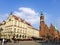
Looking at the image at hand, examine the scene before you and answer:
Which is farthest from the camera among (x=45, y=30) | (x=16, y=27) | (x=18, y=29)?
(x=45, y=30)

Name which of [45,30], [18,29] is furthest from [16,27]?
[45,30]

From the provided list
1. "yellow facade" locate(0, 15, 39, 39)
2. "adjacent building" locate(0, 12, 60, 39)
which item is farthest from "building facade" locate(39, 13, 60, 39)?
"yellow facade" locate(0, 15, 39, 39)

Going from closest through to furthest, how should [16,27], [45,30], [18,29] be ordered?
[16,27] → [18,29] → [45,30]

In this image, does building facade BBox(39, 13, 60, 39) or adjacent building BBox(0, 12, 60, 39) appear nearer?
adjacent building BBox(0, 12, 60, 39)

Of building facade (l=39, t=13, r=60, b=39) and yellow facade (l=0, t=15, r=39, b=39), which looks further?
building facade (l=39, t=13, r=60, b=39)

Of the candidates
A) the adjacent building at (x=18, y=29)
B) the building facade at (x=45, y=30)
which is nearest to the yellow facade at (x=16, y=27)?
the adjacent building at (x=18, y=29)

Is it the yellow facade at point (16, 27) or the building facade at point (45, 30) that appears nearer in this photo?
the yellow facade at point (16, 27)

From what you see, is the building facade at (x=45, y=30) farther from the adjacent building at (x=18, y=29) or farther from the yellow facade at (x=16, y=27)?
the yellow facade at (x=16, y=27)

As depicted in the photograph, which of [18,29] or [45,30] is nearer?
[18,29]

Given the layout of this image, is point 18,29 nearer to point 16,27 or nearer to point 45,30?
point 16,27

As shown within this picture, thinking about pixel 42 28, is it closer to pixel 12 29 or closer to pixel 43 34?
pixel 43 34

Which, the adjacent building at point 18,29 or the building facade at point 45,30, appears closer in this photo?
the adjacent building at point 18,29

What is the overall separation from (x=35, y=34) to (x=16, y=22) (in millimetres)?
16899

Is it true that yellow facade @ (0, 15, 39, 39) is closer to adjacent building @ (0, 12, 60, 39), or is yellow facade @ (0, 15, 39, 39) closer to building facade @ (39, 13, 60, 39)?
adjacent building @ (0, 12, 60, 39)
